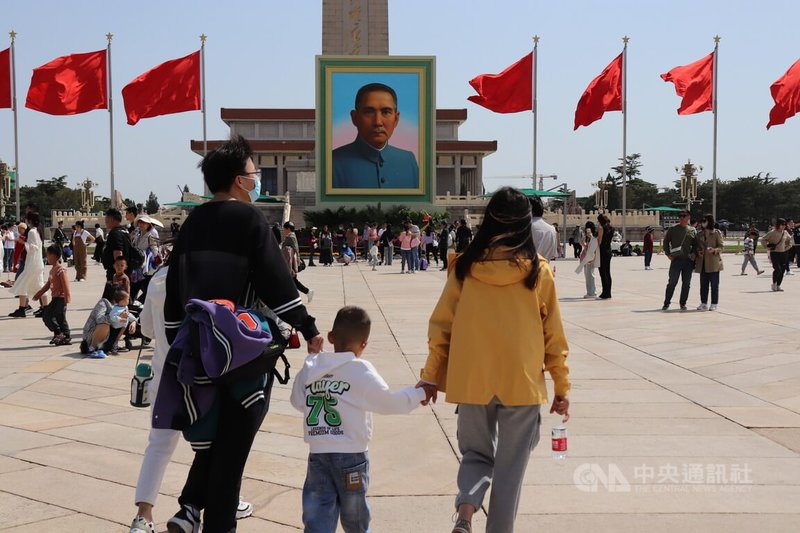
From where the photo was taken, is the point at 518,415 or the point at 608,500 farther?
the point at 608,500

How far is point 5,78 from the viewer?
27.4 m

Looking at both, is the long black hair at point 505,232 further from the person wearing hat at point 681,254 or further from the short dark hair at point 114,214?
the person wearing hat at point 681,254

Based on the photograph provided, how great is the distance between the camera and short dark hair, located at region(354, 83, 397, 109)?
47.9 metres

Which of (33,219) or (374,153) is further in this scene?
(374,153)

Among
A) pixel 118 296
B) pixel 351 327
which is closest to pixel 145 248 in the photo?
pixel 118 296

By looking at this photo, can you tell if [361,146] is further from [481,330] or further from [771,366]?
[481,330]

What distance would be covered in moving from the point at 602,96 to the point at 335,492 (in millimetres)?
29977

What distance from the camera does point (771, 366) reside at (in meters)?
8.37

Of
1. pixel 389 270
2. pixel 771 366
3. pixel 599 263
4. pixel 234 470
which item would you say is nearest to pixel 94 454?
pixel 234 470

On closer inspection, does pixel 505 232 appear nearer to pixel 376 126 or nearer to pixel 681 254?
pixel 681 254

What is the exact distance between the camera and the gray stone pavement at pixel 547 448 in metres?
4.18

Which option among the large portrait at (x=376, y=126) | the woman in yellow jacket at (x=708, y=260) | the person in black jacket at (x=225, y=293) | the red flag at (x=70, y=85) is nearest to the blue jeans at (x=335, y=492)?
the person in black jacket at (x=225, y=293)

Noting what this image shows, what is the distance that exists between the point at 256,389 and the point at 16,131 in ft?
88.4

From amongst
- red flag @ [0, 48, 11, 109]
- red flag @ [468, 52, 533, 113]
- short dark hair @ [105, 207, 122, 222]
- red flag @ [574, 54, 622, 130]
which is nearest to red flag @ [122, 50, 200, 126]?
red flag @ [0, 48, 11, 109]
